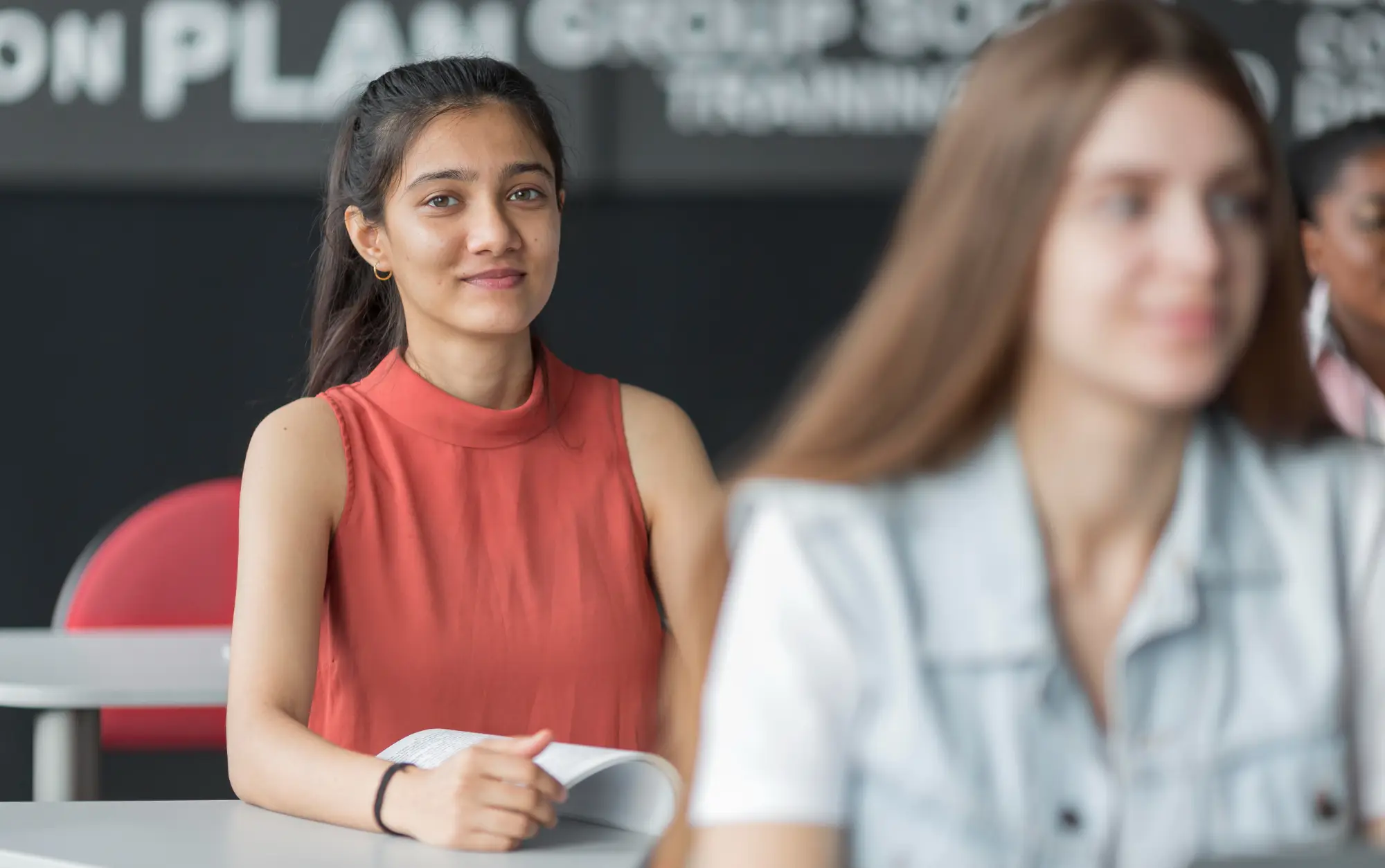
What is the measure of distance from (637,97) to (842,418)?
8.44 feet

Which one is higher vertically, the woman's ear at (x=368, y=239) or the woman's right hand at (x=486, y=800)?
the woman's ear at (x=368, y=239)

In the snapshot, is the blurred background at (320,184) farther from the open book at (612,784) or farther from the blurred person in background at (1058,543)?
the blurred person in background at (1058,543)

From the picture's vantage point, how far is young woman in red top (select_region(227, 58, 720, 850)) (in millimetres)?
1693

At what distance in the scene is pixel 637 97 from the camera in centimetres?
340

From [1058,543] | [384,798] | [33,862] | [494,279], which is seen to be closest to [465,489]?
[494,279]

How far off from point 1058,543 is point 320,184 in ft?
9.12

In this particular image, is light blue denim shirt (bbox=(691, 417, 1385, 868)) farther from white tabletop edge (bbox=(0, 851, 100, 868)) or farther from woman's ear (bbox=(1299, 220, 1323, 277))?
woman's ear (bbox=(1299, 220, 1323, 277))

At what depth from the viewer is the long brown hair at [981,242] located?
88 cm

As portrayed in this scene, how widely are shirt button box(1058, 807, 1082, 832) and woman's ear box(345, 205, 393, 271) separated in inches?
50.2

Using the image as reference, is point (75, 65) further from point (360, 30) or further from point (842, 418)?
point (842, 418)

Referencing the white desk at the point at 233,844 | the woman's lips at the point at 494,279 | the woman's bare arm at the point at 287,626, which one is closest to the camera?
the white desk at the point at 233,844

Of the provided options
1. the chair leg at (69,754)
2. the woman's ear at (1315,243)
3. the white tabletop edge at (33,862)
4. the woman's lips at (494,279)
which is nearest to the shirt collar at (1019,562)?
the white tabletop edge at (33,862)

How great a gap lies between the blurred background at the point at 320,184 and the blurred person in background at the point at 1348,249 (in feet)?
1.29

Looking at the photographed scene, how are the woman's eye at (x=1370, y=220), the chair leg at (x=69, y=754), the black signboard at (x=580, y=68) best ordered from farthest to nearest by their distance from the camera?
the black signboard at (x=580, y=68)
the woman's eye at (x=1370, y=220)
the chair leg at (x=69, y=754)
